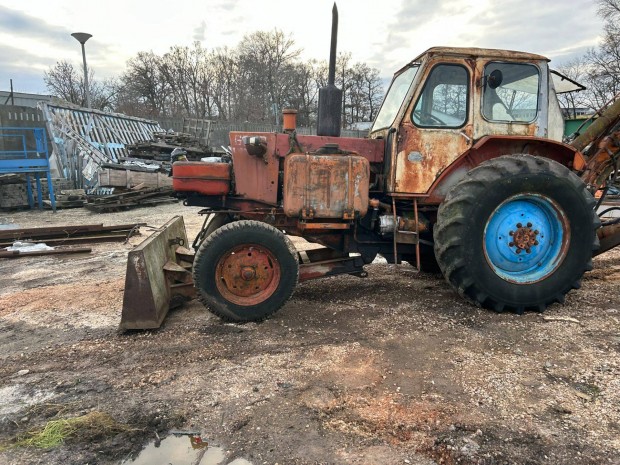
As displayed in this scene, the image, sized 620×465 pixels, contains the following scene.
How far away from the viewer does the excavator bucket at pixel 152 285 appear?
3.78 m

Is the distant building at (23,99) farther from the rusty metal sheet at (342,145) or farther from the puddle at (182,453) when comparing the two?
the puddle at (182,453)

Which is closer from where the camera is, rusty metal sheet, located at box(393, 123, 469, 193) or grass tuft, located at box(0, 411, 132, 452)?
grass tuft, located at box(0, 411, 132, 452)

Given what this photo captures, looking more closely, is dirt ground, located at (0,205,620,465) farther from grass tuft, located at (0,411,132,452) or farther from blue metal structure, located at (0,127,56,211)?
blue metal structure, located at (0,127,56,211)

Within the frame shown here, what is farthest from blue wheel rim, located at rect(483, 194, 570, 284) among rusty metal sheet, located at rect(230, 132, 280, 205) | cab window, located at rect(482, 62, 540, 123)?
rusty metal sheet, located at rect(230, 132, 280, 205)

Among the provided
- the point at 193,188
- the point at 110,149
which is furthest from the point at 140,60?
the point at 193,188

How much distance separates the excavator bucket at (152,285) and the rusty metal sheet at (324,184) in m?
1.31

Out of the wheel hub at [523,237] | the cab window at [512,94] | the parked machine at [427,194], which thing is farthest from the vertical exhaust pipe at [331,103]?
the wheel hub at [523,237]

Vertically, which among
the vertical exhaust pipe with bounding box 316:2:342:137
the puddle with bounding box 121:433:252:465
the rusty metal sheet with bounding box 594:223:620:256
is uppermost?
the vertical exhaust pipe with bounding box 316:2:342:137

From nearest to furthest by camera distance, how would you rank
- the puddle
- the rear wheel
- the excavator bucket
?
the puddle, the excavator bucket, the rear wheel

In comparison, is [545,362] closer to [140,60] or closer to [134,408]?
[134,408]

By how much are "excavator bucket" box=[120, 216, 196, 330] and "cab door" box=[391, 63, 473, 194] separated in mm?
2365

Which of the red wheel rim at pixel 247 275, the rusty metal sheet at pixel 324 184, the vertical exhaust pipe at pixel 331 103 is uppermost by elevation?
the vertical exhaust pipe at pixel 331 103

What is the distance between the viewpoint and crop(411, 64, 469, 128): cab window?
4.23m

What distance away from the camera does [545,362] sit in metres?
3.25
